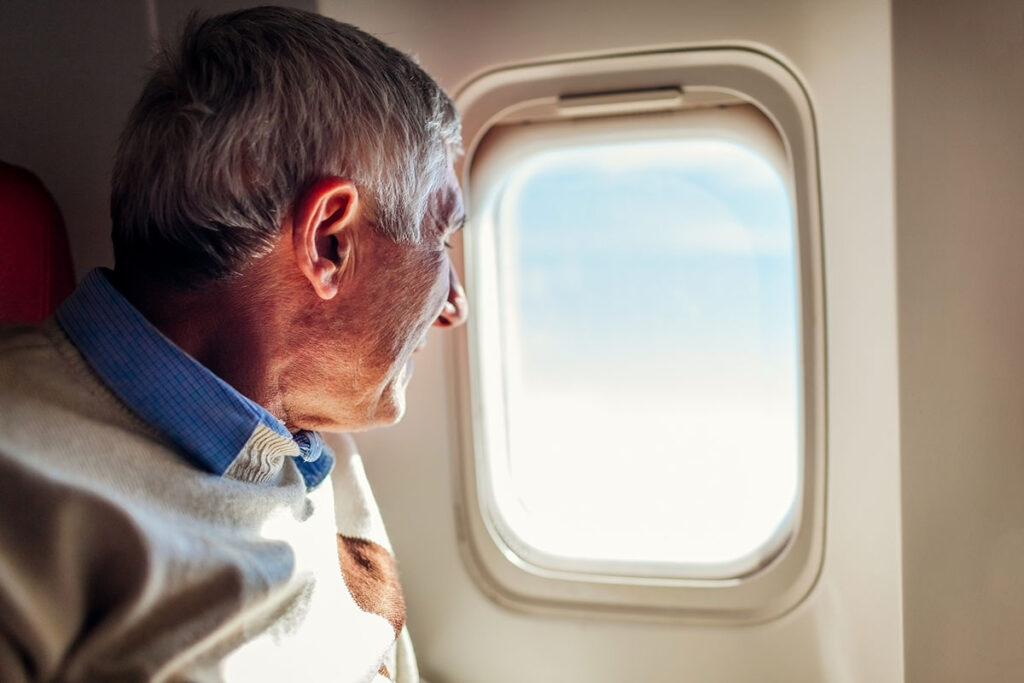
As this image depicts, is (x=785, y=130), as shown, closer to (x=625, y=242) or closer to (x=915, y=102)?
(x=915, y=102)

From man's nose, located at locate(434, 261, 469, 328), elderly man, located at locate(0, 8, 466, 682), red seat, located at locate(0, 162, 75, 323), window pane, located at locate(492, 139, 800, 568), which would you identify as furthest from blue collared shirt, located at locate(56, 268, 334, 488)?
window pane, located at locate(492, 139, 800, 568)

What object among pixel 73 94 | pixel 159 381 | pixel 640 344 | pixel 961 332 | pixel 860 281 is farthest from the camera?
pixel 640 344

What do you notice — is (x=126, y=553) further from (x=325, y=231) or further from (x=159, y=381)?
(x=325, y=231)

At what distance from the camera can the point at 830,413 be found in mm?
1525

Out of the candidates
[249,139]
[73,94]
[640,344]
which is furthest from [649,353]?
[73,94]

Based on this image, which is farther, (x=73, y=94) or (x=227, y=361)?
(x=73, y=94)

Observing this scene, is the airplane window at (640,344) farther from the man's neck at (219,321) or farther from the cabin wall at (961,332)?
the man's neck at (219,321)

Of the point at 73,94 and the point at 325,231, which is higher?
the point at 73,94

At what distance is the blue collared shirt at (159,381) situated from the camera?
3.53 ft

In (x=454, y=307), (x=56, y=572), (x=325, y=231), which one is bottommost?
(x=56, y=572)

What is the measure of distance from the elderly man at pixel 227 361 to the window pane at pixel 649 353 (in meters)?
0.44

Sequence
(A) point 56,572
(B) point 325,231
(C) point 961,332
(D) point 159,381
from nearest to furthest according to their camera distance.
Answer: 1. (A) point 56,572
2. (D) point 159,381
3. (B) point 325,231
4. (C) point 961,332

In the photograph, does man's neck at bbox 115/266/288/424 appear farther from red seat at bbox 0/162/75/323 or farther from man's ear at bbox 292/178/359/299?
red seat at bbox 0/162/75/323

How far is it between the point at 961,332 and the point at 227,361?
107 cm
